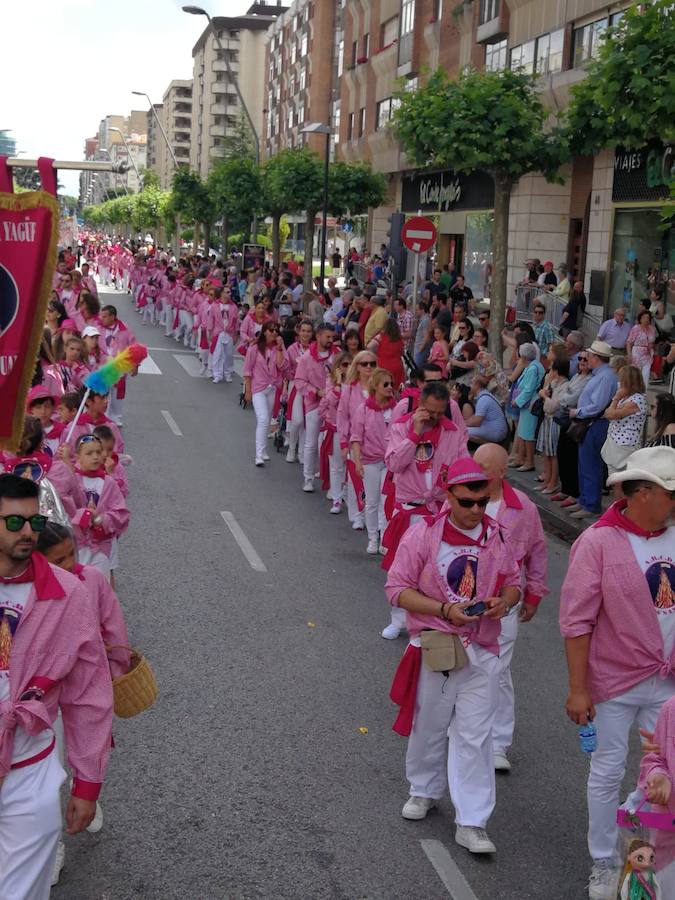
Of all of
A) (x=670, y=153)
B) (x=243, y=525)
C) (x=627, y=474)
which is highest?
(x=670, y=153)

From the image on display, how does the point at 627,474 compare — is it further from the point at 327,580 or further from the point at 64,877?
the point at 327,580

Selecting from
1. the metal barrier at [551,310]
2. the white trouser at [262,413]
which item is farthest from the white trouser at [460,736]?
the metal barrier at [551,310]

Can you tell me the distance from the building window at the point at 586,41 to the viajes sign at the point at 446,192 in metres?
6.84

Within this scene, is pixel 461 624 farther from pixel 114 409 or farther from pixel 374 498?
pixel 114 409

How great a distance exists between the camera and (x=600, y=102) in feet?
41.5

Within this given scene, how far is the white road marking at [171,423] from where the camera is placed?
17508mm

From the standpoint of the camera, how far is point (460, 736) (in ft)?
18.1

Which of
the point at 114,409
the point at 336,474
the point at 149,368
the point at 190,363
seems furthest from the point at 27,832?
the point at 190,363

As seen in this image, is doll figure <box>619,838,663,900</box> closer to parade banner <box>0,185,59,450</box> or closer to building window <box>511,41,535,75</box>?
parade banner <box>0,185,59,450</box>

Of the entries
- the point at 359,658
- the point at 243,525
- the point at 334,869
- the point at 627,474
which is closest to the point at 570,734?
the point at 359,658

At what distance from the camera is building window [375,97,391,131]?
151ft

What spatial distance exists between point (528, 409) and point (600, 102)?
4006 mm

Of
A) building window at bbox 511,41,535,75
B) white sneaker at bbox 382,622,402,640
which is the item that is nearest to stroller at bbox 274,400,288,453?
white sneaker at bbox 382,622,402,640

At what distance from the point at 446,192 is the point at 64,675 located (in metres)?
36.1
